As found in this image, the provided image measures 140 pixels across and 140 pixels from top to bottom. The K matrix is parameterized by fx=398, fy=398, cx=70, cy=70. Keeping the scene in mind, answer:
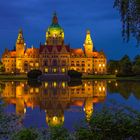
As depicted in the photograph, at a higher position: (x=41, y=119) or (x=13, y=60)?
(x=13, y=60)

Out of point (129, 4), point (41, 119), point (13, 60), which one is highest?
point (13, 60)

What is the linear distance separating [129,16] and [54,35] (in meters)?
148

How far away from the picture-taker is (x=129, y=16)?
36.4 ft

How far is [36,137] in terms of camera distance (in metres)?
8.42

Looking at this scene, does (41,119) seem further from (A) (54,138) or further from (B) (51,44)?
(B) (51,44)

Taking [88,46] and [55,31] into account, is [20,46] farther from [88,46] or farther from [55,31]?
[88,46]

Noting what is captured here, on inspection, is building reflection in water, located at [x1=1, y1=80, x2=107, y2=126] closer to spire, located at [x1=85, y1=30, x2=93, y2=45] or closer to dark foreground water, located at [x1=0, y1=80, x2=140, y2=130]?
dark foreground water, located at [x1=0, y1=80, x2=140, y2=130]

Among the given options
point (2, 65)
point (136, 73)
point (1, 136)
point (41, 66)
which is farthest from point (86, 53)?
point (1, 136)

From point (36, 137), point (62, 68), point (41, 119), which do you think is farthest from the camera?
point (62, 68)

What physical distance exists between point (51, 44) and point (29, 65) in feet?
41.5

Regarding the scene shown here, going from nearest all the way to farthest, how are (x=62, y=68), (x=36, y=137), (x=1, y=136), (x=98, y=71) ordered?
(x=36, y=137) < (x=1, y=136) < (x=62, y=68) < (x=98, y=71)

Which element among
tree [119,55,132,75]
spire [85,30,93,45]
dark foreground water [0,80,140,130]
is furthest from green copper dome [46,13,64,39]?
dark foreground water [0,80,140,130]

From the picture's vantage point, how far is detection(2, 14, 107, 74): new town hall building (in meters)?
145

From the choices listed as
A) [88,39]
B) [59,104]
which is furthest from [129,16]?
[88,39]
